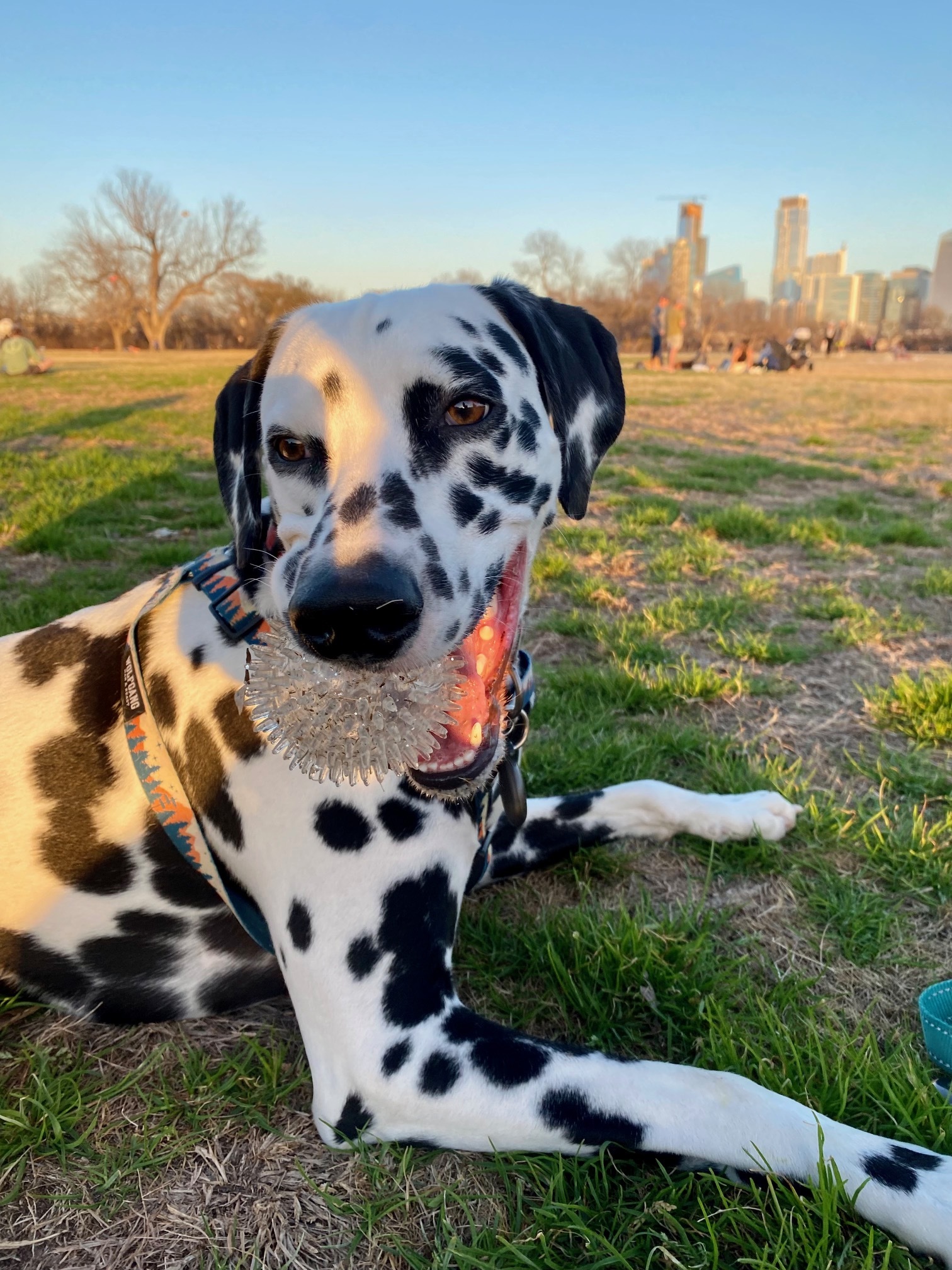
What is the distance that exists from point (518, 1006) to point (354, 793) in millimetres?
796

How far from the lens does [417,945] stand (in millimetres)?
1917

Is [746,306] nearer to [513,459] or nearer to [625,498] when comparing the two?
[625,498]

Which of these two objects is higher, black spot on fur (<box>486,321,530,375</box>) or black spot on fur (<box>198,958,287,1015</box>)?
black spot on fur (<box>486,321,530,375</box>)

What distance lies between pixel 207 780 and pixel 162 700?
257 mm

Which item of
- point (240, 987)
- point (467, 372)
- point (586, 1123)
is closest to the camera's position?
point (586, 1123)

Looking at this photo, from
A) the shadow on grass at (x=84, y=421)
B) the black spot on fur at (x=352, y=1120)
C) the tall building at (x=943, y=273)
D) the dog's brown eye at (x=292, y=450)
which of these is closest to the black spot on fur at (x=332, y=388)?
the dog's brown eye at (x=292, y=450)

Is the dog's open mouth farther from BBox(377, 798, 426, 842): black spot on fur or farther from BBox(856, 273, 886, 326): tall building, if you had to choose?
BBox(856, 273, 886, 326): tall building

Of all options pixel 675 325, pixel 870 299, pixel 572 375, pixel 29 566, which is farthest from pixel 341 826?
pixel 870 299

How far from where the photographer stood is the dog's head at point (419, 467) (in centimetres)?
173

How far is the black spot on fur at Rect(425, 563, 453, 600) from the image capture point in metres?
1.81

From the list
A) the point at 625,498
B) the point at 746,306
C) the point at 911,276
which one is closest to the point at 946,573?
the point at 625,498

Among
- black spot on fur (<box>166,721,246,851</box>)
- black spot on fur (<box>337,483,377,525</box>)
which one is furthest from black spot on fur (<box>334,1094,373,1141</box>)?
black spot on fur (<box>337,483,377,525</box>)

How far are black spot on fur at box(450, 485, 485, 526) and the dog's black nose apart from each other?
41cm

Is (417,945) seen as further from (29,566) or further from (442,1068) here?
(29,566)
